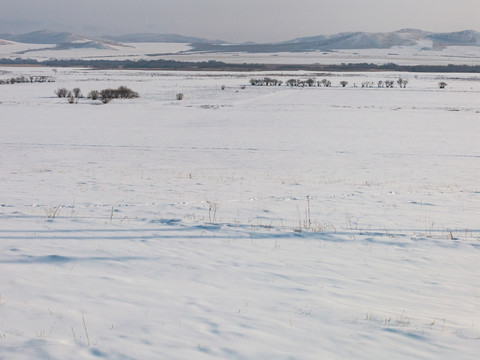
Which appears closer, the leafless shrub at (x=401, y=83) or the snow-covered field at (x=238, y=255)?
the snow-covered field at (x=238, y=255)

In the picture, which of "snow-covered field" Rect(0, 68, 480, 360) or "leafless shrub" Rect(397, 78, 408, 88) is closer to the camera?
"snow-covered field" Rect(0, 68, 480, 360)

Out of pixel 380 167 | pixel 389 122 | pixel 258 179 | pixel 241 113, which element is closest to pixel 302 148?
pixel 380 167

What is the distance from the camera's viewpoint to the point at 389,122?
103 ft

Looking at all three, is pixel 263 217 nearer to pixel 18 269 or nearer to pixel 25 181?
pixel 18 269

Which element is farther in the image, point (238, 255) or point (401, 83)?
point (401, 83)

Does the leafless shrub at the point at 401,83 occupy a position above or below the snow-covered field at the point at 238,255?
above

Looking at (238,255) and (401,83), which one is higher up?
(401,83)

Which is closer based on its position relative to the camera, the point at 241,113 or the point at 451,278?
the point at 451,278

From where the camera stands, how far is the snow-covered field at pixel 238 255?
405 centimetres

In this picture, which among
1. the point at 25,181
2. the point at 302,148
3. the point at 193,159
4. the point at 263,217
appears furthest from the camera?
the point at 302,148

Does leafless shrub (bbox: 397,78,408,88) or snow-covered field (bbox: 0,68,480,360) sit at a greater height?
leafless shrub (bbox: 397,78,408,88)

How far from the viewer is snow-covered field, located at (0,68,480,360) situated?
13.3 ft

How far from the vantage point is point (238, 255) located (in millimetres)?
6820

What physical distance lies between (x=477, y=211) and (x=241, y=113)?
87.3 ft
